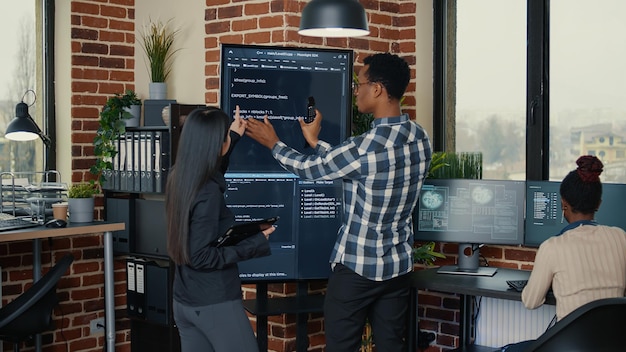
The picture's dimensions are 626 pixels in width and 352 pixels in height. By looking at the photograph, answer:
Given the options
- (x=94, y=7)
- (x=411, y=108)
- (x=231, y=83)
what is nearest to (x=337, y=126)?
(x=231, y=83)

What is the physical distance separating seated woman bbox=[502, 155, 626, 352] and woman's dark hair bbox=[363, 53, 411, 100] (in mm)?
777

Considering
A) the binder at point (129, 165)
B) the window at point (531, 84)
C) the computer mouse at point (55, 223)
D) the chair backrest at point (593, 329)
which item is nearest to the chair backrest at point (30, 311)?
the computer mouse at point (55, 223)

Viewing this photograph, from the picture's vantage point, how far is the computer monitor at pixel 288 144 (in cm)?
402

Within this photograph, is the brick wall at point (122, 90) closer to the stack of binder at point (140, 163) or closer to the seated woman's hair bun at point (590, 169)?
the stack of binder at point (140, 163)

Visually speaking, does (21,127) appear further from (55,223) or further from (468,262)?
(468,262)

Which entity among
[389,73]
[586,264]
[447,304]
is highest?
[389,73]

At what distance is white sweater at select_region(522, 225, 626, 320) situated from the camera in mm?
3199

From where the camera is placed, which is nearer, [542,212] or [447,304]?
[542,212]

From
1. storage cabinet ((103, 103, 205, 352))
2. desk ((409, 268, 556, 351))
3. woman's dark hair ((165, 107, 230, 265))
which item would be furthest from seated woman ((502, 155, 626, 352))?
storage cabinet ((103, 103, 205, 352))

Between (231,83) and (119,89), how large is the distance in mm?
1576

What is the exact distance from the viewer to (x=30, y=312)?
4.11m

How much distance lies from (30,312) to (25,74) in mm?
1625

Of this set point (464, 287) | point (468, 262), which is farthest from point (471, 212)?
point (464, 287)

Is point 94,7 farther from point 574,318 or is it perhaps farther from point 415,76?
point 574,318
